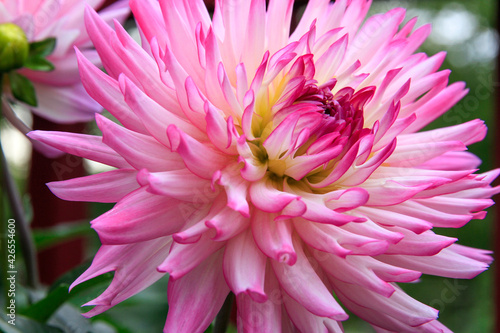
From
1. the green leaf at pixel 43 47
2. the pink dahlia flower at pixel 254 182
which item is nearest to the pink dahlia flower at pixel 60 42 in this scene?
the green leaf at pixel 43 47

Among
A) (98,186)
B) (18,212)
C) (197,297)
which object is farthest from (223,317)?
(18,212)

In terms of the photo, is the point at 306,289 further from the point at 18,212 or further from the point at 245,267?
the point at 18,212

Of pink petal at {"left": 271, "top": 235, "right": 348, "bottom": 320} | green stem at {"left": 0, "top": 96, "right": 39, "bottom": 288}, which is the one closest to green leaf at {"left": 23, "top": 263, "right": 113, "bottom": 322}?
green stem at {"left": 0, "top": 96, "right": 39, "bottom": 288}

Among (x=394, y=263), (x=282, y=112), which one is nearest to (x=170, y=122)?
(x=282, y=112)

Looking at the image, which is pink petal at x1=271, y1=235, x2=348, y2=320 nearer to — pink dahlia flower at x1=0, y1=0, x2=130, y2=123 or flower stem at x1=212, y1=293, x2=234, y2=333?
flower stem at x1=212, y1=293, x2=234, y2=333

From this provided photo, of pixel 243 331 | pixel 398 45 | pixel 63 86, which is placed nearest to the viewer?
pixel 243 331

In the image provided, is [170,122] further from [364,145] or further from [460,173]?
[460,173]

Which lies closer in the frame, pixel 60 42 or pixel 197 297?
pixel 197 297
